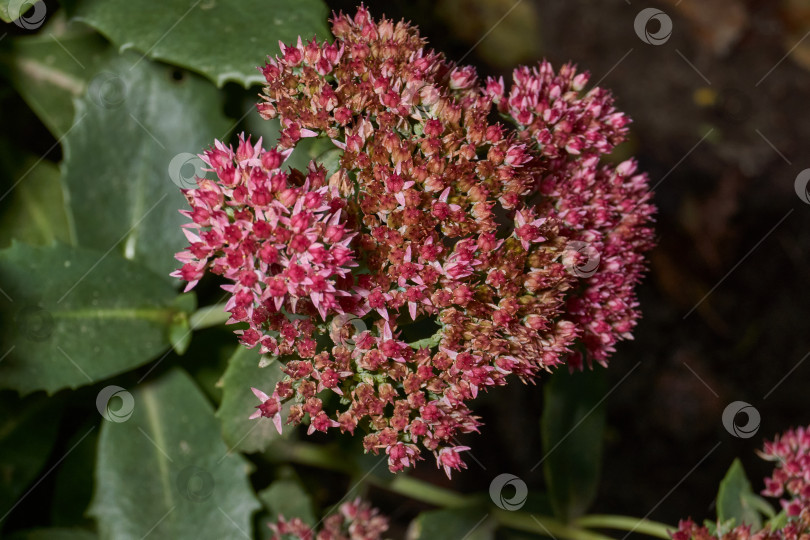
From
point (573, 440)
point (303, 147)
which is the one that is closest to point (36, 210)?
point (303, 147)

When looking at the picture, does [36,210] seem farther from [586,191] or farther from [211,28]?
[586,191]

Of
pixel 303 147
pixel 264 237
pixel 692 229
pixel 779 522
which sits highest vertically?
pixel 692 229

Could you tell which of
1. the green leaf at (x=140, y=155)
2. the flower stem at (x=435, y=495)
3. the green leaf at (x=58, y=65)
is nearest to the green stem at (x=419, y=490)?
the flower stem at (x=435, y=495)

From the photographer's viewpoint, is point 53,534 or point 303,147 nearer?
point 303,147

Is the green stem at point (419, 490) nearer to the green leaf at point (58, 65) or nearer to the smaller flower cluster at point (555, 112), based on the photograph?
the smaller flower cluster at point (555, 112)

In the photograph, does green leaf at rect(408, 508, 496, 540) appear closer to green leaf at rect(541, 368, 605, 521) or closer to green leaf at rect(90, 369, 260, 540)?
green leaf at rect(541, 368, 605, 521)

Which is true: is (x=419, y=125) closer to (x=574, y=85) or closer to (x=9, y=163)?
(x=574, y=85)

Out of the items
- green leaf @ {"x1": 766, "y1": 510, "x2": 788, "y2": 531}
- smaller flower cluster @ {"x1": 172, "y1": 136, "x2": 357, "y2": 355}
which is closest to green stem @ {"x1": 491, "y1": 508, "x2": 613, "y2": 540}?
green leaf @ {"x1": 766, "y1": 510, "x2": 788, "y2": 531}
